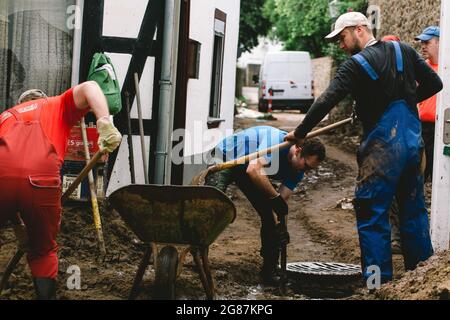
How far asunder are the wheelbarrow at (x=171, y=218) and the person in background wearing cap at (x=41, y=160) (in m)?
0.50

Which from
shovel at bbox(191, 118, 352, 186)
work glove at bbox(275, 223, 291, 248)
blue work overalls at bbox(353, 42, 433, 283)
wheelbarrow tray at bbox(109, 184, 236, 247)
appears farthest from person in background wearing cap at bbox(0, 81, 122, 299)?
work glove at bbox(275, 223, 291, 248)

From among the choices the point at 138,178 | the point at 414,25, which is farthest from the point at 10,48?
the point at 414,25

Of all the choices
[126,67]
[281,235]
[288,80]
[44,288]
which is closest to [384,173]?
[281,235]

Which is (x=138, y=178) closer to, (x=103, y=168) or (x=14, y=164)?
(x=103, y=168)

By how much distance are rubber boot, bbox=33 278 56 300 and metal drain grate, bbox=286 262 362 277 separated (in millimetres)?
2652

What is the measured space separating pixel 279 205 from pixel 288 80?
2045 centimetres

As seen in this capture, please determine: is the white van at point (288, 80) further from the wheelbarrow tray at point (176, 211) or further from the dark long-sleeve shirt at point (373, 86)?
the wheelbarrow tray at point (176, 211)

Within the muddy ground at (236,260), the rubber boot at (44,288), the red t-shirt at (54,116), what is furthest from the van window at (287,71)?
the rubber boot at (44,288)

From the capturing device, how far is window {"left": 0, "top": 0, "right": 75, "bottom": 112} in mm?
7551

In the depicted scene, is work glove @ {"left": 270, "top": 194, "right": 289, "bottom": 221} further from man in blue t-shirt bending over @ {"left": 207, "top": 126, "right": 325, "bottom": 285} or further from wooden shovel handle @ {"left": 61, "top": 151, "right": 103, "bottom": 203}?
wooden shovel handle @ {"left": 61, "top": 151, "right": 103, "bottom": 203}

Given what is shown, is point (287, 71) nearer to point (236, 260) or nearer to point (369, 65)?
point (236, 260)

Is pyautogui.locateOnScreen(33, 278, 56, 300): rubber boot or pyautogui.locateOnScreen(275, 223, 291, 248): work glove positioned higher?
pyautogui.locateOnScreen(275, 223, 291, 248): work glove
